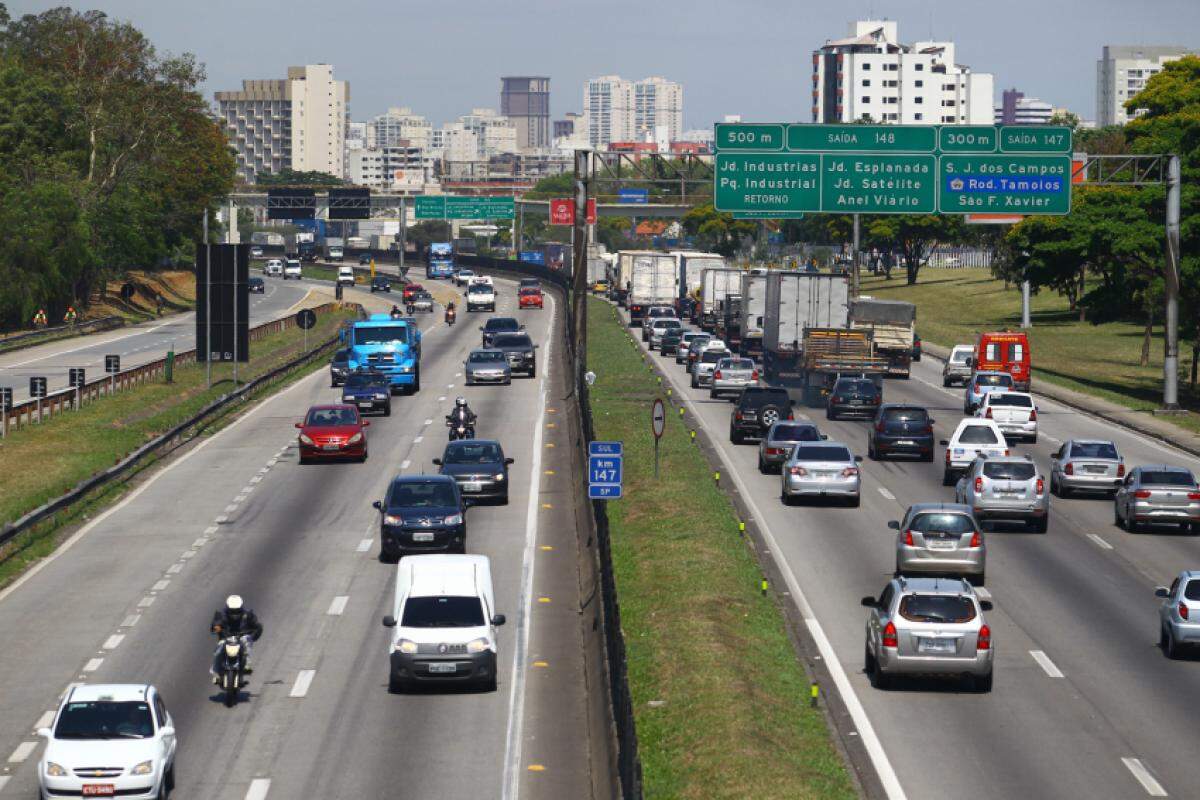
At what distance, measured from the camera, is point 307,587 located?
32469mm

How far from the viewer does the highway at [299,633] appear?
2172 cm

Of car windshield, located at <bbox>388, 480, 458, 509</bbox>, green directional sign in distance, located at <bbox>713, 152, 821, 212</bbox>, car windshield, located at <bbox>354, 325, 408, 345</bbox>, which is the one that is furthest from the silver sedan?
car windshield, located at <bbox>354, 325, 408, 345</bbox>

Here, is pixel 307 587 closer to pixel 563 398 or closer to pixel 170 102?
pixel 563 398

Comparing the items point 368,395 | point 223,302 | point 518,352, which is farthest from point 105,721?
point 518,352

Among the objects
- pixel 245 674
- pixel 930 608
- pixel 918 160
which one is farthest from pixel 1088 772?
pixel 918 160

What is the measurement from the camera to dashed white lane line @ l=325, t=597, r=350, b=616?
30.5 metres

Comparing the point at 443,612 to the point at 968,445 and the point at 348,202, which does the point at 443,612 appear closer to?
the point at 968,445

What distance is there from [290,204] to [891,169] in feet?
358

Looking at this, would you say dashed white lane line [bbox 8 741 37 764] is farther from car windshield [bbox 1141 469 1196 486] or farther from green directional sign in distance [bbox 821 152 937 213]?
green directional sign in distance [bbox 821 152 937 213]

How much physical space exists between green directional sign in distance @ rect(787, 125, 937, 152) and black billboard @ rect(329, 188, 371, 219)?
107 m

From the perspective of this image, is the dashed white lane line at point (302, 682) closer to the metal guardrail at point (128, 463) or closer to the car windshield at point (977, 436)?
the metal guardrail at point (128, 463)

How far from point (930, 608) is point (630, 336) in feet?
236

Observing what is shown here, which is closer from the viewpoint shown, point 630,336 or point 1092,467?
point 1092,467

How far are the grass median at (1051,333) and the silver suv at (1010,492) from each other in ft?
75.1
